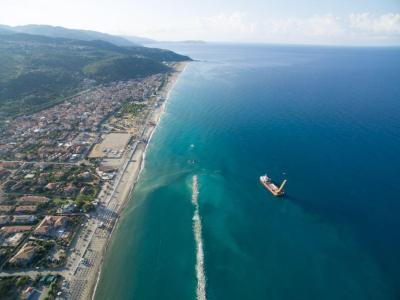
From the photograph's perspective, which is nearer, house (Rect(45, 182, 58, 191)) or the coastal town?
the coastal town

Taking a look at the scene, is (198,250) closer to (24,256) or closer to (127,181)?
(24,256)

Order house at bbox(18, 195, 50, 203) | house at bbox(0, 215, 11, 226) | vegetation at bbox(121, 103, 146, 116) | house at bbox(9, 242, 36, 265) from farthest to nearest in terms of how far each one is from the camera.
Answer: vegetation at bbox(121, 103, 146, 116) < house at bbox(18, 195, 50, 203) < house at bbox(0, 215, 11, 226) < house at bbox(9, 242, 36, 265)

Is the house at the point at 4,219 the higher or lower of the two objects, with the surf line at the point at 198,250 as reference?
lower

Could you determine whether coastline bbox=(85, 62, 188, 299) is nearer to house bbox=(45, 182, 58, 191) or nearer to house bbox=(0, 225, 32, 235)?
house bbox=(45, 182, 58, 191)

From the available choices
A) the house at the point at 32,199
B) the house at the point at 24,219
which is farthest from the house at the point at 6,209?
the house at the point at 24,219

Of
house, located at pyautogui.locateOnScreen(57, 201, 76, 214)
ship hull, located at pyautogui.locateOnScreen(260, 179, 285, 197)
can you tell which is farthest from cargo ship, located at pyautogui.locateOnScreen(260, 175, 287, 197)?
house, located at pyautogui.locateOnScreen(57, 201, 76, 214)

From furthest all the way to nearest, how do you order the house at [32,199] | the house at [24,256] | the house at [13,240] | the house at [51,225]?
the house at [32,199]
the house at [51,225]
the house at [13,240]
the house at [24,256]

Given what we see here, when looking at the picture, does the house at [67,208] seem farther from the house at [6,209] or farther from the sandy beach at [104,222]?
the house at [6,209]

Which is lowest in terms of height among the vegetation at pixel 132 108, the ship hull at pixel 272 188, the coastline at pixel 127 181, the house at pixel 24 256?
the vegetation at pixel 132 108

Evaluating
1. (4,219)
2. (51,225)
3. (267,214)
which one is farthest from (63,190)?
(267,214)
